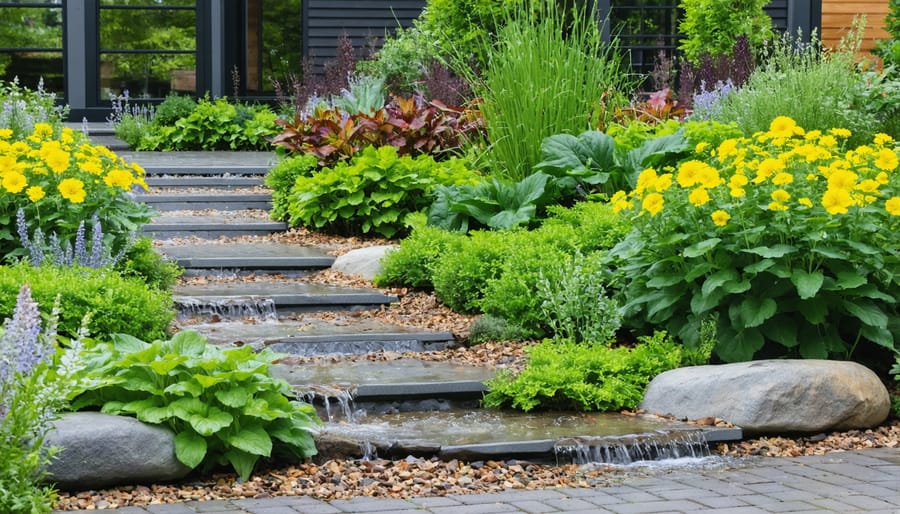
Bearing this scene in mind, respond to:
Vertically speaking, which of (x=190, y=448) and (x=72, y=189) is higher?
(x=72, y=189)

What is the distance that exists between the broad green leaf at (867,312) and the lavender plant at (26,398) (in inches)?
138

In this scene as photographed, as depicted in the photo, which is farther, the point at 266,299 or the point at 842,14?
the point at 842,14

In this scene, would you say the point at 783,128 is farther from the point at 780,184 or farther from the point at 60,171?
the point at 60,171

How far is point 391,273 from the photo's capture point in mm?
7625

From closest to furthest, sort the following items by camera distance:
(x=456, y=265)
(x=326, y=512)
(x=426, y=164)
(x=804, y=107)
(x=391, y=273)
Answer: (x=326, y=512)
(x=456, y=265)
(x=391, y=273)
(x=804, y=107)
(x=426, y=164)

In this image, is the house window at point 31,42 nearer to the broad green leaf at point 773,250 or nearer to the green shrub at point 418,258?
the green shrub at point 418,258

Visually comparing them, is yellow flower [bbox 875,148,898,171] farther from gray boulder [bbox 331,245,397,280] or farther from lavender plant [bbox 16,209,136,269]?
lavender plant [bbox 16,209,136,269]

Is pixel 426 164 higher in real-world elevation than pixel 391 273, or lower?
higher

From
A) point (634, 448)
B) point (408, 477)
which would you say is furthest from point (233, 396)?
point (634, 448)

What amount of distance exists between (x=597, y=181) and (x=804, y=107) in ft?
5.58

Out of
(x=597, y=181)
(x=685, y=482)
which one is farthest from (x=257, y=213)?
(x=685, y=482)

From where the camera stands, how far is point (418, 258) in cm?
749

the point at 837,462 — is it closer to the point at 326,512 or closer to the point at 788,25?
the point at 326,512

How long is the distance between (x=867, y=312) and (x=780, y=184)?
0.71 metres
